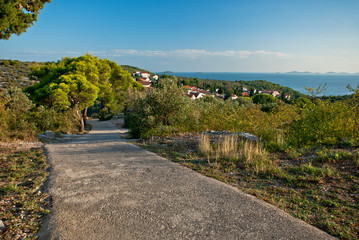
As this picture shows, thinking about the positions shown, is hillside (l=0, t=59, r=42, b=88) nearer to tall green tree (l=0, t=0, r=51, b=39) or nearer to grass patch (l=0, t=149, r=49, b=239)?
tall green tree (l=0, t=0, r=51, b=39)

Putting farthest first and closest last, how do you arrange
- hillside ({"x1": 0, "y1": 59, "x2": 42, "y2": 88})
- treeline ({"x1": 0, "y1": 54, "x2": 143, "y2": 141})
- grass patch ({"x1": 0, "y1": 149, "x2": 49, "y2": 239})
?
1. hillside ({"x1": 0, "y1": 59, "x2": 42, "y2": 88})
2. treeline ({"x1": 0, "y1": 54, "x2": 143, "y2": 141})
3. grass patch ({"x1": 0, "y1": 149, "x2": 49, "y2": 239})

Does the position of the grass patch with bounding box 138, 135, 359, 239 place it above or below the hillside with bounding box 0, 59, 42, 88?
below

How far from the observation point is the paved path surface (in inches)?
104

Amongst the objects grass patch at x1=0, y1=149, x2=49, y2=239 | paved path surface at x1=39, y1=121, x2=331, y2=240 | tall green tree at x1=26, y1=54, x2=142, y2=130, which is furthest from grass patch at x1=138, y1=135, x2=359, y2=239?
tall green tree at x1=26, y1=54, x2=142, y2=130

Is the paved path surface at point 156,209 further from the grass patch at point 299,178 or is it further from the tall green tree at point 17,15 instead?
the tall green tree at point 17,15

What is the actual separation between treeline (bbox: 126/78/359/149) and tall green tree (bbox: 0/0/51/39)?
6.27 m

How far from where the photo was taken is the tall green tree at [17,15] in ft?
25.6

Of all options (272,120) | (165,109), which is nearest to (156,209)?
(272,120)

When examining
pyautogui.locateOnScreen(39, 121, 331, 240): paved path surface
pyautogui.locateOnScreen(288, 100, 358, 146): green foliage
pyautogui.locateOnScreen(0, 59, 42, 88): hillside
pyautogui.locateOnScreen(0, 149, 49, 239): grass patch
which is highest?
pyautogui.locateOnScreen(0, 59, 42, 88): hillside

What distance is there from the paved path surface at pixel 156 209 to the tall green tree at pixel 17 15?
22.2ft

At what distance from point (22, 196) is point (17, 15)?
885cm

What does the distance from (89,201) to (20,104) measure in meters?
11.4

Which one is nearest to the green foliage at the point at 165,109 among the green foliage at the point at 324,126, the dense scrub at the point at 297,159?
the dense scrub at the point at 297,159

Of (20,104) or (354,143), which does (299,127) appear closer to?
(354,143)
